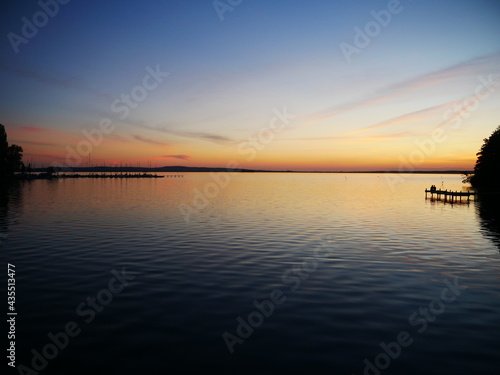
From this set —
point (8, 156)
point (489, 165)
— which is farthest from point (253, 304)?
point (8, 156)

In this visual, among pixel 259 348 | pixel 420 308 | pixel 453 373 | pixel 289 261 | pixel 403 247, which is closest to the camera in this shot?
pixel 453 373

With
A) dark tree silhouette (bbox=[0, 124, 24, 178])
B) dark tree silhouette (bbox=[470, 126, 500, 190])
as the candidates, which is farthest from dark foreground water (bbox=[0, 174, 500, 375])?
dark tree silhouette (bbox=[0, 124, 24, 178])

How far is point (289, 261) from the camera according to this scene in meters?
22.3

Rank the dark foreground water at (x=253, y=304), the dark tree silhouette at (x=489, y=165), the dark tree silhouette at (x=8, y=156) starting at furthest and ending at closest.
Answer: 1. the dark tree silhouette at (x=8, y=156)
2. the dark tree silhouette at (x=489, y=165)
3. the dark foreground water at (x=253, y=304)

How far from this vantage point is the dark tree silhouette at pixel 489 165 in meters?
Result: 92.6

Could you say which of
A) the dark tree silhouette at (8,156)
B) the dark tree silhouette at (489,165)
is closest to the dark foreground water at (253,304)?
the dark tree silhouette at (489,165)

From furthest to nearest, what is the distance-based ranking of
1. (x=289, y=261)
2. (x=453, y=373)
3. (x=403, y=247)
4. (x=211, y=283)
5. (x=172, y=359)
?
(x=403, y=247) → (x=289, y=261) → (x=211, y=283) → (x=172, y=359) → (x=453, y=373)

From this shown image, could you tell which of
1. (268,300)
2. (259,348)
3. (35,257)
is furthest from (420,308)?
(35,257)

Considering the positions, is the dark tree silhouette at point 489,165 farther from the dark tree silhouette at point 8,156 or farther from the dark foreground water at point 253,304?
the dark tree silhouette at point 8,156

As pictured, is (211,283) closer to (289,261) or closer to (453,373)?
(289,261)

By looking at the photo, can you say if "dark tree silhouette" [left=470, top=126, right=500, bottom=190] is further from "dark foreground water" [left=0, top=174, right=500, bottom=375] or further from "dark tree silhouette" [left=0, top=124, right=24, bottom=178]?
"dark tree silhouette" [left=0, top=124, right=24, bottom=178]

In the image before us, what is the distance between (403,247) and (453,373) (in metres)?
18.9

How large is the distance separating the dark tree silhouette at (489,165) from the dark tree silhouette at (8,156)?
17454 cm

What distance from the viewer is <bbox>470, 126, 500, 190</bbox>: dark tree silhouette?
92.6 meters
